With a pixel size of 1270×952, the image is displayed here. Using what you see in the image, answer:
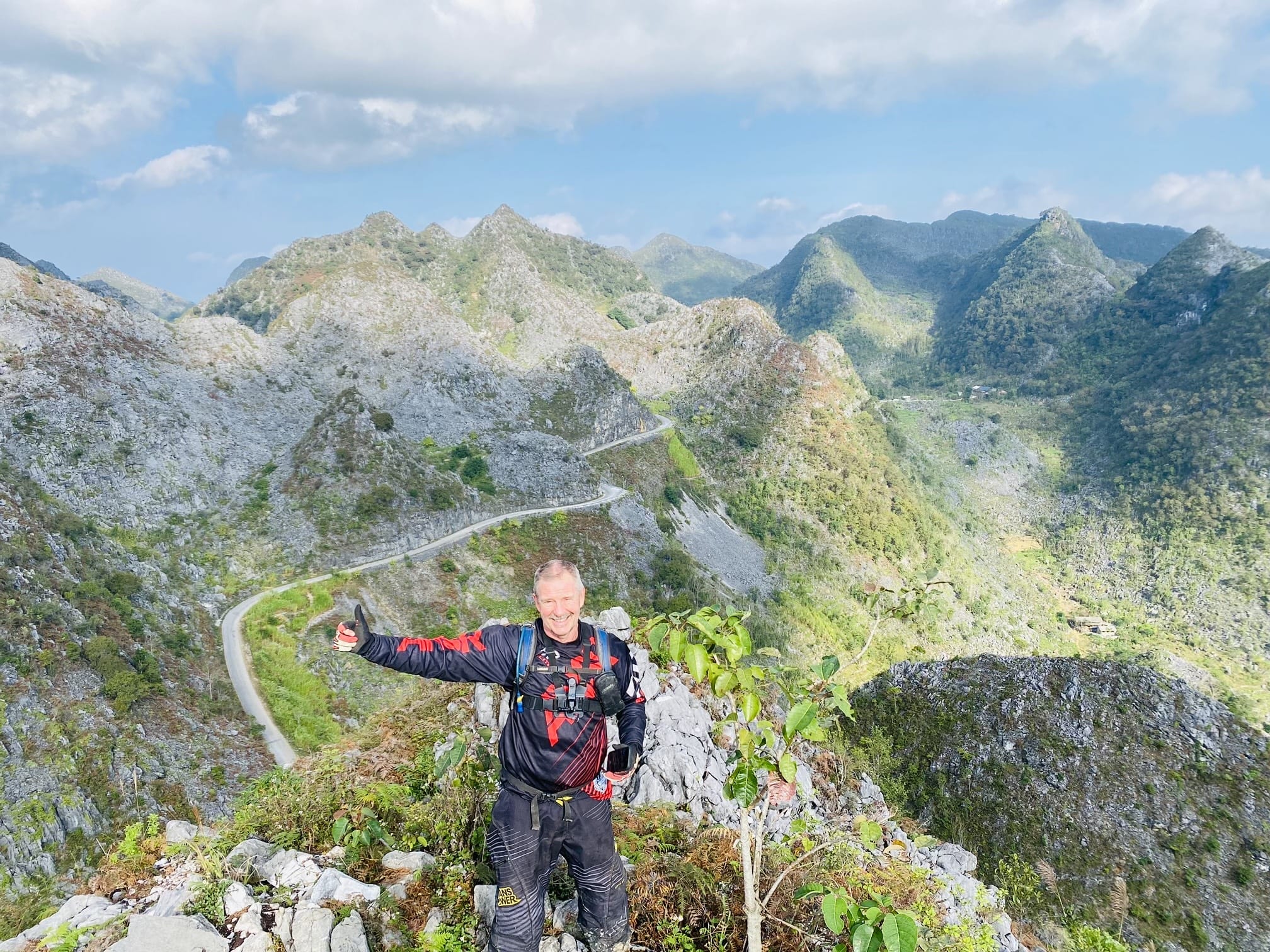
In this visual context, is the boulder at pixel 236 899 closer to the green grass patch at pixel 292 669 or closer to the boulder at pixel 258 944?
the boulder at pixel 258 944

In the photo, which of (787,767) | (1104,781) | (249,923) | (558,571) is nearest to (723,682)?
(787,767)

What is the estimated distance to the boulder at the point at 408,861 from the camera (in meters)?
6.13

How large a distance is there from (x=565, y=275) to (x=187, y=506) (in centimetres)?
11365

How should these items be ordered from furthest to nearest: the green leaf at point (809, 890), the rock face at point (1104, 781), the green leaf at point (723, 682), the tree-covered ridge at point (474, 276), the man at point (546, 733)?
the tree-covered ridge at point (474, 276) < the rock face at point (1104, 781) < the man at point (546, 733) < the green leaf at point (723, 682) < the green leaf at point (809, 890)

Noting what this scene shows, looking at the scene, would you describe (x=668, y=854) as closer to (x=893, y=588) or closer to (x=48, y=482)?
(x=893, y=588)

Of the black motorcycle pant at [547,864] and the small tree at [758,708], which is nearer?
the small tree at [758,708]

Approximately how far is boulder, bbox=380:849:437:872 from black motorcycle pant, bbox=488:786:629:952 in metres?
1.38

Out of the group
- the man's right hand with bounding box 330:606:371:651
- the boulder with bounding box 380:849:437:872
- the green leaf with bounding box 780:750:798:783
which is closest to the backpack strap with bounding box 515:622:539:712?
the man's right hand with bounding box 330:606:371:651

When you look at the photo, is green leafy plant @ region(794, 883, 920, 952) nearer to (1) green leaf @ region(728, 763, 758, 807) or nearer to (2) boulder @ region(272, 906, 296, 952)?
(1) green leaf @ region(728, 763, 758, 807)

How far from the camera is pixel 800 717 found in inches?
147

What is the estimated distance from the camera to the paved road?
83.3ft

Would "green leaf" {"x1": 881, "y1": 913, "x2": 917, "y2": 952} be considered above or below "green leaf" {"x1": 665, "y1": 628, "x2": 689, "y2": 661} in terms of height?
below

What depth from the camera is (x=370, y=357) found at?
234ft

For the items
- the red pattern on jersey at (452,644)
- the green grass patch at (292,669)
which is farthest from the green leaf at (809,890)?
the green grass patch at (292,669)
